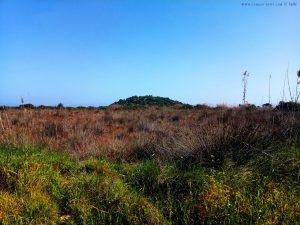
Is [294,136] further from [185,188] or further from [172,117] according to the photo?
[172,117]

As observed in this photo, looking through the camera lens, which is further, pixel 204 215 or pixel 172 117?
pixel 172 117

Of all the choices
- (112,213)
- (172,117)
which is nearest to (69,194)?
(112,213)

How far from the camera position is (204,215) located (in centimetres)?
448

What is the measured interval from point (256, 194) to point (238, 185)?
1.04ft

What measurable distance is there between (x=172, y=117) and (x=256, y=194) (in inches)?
615

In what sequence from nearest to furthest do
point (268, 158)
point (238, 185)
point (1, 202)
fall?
point (1, 202) → point (238, 185) → point (268, 158)

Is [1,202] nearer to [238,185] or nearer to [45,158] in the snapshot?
[45,158]

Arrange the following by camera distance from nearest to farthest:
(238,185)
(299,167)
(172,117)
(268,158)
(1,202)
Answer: (1,202) → (238,185) → (299,167) → (268,158) → (172,117)

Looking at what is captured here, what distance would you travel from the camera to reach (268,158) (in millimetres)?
6031

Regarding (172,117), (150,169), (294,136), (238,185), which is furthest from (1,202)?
(172,117)

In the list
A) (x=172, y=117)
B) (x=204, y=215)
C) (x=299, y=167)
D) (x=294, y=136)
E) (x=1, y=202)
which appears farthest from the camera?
(x=172, y=117)

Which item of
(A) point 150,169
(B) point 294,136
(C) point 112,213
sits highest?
(B) point 294,136

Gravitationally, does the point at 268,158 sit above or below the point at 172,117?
below

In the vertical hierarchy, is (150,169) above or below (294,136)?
below
